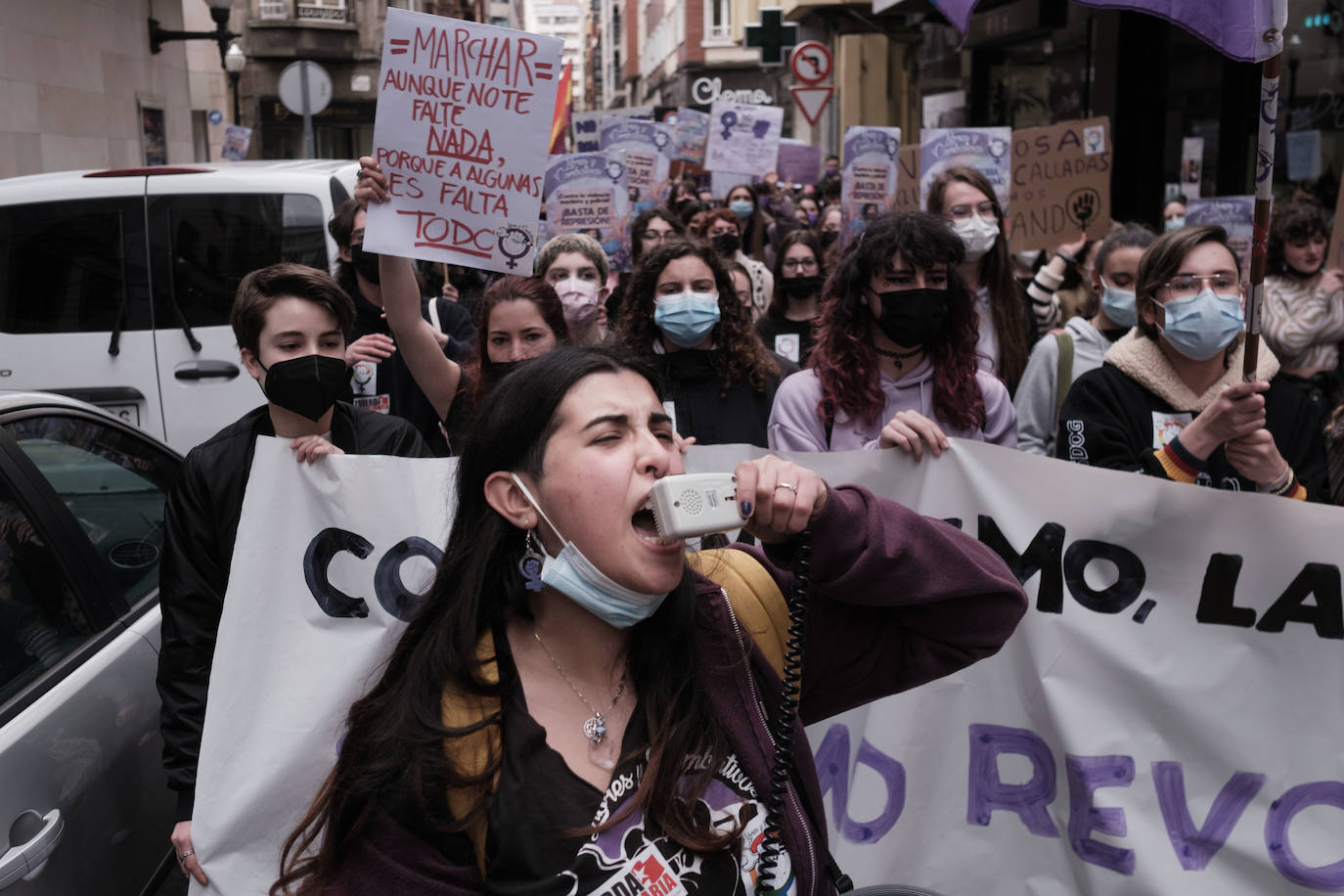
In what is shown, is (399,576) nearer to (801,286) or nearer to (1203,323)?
(1203,323)

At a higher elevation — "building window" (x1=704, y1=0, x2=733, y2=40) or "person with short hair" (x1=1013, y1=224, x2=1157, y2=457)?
"building window" (x1=704, y1=0, x2=733, y2=40)

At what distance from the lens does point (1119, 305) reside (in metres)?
5.07

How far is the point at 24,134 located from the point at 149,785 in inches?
516

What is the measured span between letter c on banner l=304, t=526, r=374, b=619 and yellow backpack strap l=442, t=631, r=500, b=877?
120cm

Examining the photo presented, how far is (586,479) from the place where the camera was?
199 centimetres

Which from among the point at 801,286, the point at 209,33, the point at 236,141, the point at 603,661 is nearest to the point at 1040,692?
the point at 603,661

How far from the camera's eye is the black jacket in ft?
9.77

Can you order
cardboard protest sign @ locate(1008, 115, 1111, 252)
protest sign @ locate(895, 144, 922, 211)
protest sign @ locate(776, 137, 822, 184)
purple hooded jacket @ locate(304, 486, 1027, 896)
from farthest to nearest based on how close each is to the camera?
protest sign @ locate(776, 137, 822, 184) < protest sign @ locate(895, 144, 922, 211) < cardboard protest sign @ locate(1008, 115, 1111, 252) < purple hooded jacket @ locate(304, 486, 1027, 896)

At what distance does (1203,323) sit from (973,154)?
4.31 m

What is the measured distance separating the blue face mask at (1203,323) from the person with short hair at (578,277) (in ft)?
8.73

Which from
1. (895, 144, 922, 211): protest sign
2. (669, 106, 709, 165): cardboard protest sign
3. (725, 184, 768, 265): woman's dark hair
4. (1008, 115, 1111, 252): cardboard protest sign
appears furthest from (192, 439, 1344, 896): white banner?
(669, 106, 709, 165): cardboard protest sign

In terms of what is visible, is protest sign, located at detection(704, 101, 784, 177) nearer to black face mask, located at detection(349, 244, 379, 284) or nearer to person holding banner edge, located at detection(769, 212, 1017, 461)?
black face mask, located at detection(349, 244, 379, 284)

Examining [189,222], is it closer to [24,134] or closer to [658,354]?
[658,354]

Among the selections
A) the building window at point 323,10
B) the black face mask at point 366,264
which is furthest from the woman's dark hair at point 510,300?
the building window at point 323,10
